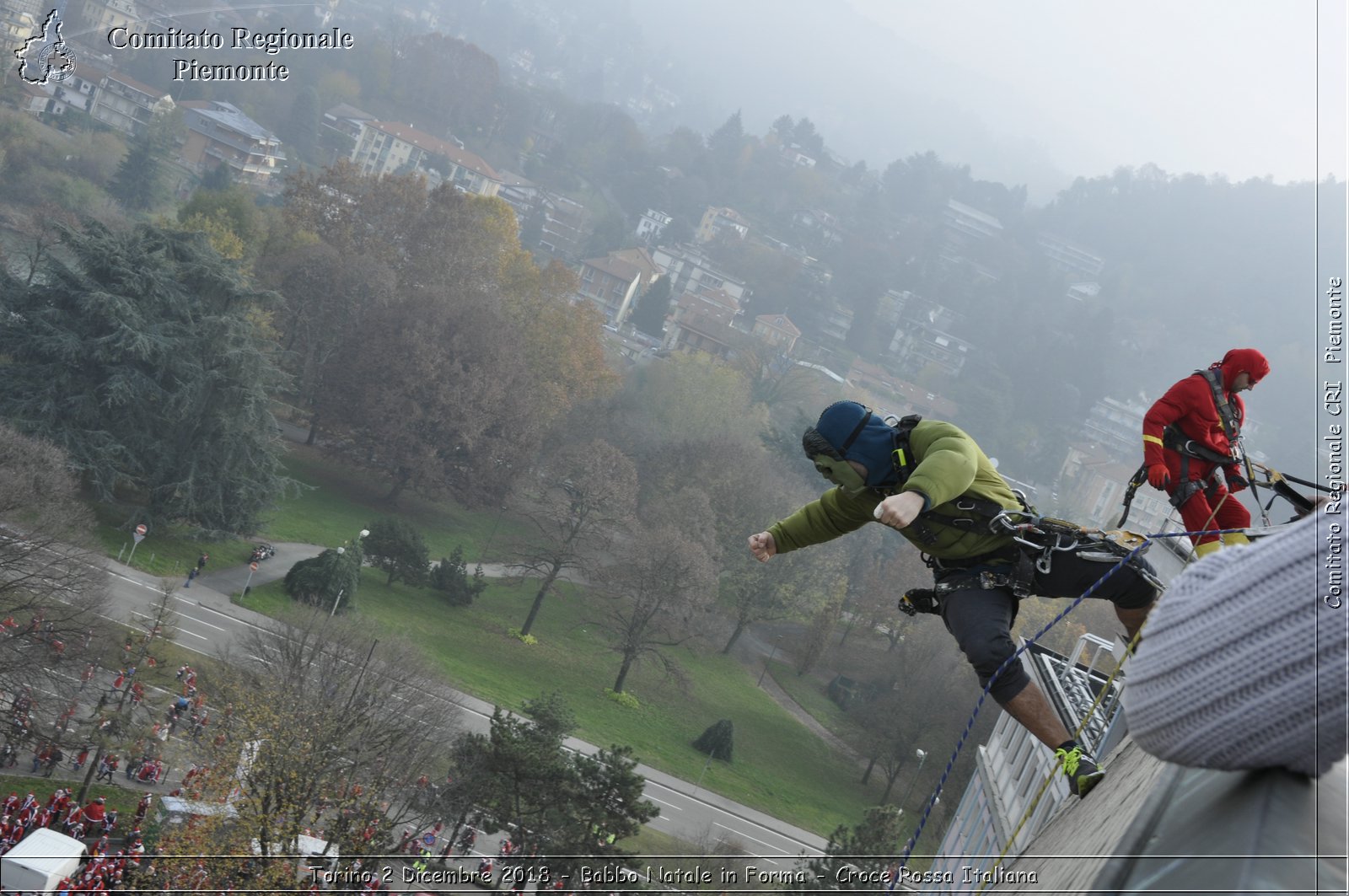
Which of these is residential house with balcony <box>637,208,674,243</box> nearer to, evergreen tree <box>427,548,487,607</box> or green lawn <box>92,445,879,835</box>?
green lawn <box>92,445,879,835</box>

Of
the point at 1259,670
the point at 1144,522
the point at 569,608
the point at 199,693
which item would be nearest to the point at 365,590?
the point at 569,608

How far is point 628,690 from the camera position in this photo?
1463 inches

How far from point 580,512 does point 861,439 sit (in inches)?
1429

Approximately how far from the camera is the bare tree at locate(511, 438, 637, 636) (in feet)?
130

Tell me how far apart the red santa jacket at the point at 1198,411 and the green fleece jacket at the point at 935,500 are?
2026 mm

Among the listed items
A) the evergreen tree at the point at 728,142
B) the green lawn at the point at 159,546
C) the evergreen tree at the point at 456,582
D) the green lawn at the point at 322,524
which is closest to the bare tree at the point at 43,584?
the green lawn at the point at 159,546

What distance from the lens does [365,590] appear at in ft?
119

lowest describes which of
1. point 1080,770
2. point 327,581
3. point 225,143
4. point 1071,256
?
point 327,581

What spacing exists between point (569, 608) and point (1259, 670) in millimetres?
41317

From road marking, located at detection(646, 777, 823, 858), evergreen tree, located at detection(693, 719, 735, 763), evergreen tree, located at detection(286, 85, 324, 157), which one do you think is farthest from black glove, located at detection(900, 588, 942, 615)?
evergreen tree, located at detection(286, 85, 324, 157)

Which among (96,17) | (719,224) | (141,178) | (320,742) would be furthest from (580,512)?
(719,224)

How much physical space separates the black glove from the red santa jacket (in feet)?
6.96

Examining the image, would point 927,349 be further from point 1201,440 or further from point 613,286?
point 1201,440

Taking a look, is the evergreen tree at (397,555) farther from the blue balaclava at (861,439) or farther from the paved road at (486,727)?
the blue balaclava at (861,439)
